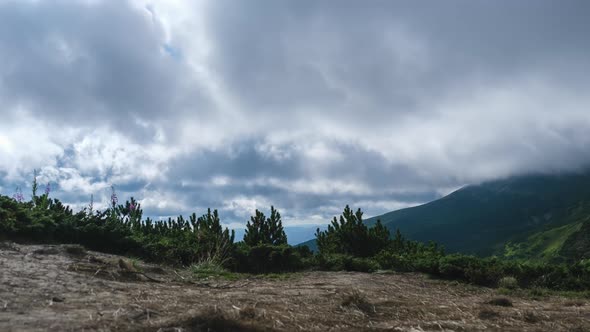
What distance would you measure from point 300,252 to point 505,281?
7770 millimetres

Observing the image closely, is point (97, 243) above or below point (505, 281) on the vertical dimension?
above

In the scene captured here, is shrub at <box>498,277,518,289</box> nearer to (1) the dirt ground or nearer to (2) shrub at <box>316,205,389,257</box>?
(1) the dirt ground

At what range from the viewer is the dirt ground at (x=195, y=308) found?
15.4ft

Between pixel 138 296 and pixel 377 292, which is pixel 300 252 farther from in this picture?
pixel 138 296

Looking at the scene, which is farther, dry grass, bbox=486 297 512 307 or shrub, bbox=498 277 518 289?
shrub, bbox=498 277 518 289

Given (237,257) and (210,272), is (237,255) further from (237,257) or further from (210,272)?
(210,272)

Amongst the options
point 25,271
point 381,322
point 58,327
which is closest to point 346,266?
point 381,322

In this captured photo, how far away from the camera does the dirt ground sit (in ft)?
15.4

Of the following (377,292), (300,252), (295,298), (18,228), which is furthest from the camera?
(300,252)

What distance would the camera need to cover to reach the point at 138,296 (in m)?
6.41

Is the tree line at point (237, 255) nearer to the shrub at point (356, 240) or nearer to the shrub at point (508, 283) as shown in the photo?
the shrub at point (508, 283)

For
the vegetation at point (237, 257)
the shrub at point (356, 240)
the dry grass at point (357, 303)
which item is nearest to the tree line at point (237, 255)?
the vegetation at point (237, 257)

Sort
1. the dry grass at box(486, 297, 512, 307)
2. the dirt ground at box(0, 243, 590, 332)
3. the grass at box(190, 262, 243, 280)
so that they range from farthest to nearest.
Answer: the grass at box(190, 262, 243, 280), the dry grass at box(486, 297, 512, 307), the dirt ground at box(0, 243, 590, 332)

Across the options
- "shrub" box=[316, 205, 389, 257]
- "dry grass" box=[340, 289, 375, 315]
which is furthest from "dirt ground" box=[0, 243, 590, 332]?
"shrub" box=[316, 205, 389, 257]
